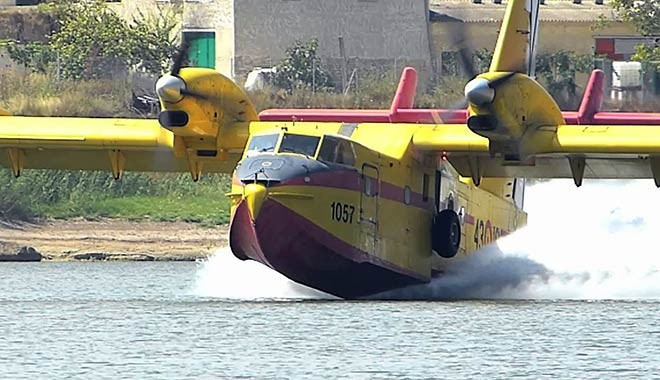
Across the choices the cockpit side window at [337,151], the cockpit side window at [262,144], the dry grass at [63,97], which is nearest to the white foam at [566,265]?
the cockpit side window at [337,151]

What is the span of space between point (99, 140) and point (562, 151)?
752 centimetres

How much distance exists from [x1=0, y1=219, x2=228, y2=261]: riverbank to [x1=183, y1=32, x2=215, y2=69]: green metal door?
35.9 feet

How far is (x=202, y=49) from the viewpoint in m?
61.8

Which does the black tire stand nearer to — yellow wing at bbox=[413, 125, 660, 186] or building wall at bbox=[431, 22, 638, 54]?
yellow wing at bbox=[413, 125, 660, 186]

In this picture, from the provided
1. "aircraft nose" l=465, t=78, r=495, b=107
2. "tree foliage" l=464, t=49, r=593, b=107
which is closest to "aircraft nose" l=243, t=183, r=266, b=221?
"aircraft nose" l=465, t=78, r=495, b=107

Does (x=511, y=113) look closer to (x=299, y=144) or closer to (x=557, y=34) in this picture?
(x=299, y=144)

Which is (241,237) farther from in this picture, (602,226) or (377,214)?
(602,226)

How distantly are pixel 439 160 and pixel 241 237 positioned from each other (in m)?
4.75

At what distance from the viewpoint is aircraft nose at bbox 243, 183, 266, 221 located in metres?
28.7

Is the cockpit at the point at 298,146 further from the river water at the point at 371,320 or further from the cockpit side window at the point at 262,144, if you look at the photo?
the river water at the point at 371,320

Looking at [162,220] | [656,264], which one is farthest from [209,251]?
[656,264]

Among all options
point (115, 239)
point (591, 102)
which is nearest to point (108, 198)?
point (115, 239)

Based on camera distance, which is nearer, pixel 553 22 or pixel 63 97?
pixel 63 97

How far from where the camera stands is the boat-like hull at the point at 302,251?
29.1 metres
